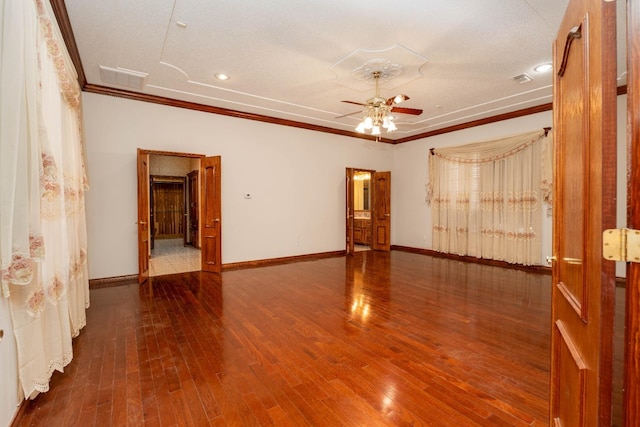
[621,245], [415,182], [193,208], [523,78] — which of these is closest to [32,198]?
[621,245]

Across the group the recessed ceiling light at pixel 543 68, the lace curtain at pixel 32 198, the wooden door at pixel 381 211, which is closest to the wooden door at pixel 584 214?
the lace curtain at pixel 32 198

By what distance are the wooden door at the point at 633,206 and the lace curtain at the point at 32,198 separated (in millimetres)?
2682

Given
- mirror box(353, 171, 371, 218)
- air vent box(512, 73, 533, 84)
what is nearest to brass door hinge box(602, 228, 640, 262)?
air vent box(512, 73, 533, 84)

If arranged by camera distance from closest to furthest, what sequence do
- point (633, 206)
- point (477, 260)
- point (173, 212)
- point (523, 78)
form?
1. point (633, 206)
2. point (523, 78)
3. point (477, 260)
4. point (173, 212)

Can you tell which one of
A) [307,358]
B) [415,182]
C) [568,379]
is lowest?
[307,358]

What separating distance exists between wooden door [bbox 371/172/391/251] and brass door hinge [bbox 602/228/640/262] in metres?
7.55

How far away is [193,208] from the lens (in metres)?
9.85

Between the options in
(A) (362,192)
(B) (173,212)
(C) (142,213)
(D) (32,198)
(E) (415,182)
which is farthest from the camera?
(B) (173,212)

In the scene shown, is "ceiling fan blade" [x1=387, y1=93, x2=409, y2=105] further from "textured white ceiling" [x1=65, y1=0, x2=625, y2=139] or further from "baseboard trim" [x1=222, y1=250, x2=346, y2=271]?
"baseboard trim" [x1=222, y1=250, x2=346, y2=271]

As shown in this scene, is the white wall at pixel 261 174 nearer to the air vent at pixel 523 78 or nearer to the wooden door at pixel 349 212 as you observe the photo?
the wooden door at pixel 349 212

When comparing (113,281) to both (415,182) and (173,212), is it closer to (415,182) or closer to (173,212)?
(173,212)

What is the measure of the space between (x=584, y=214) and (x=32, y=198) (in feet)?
9.38

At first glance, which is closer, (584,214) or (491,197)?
(584,214)

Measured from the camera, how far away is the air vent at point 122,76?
14.5 feet
